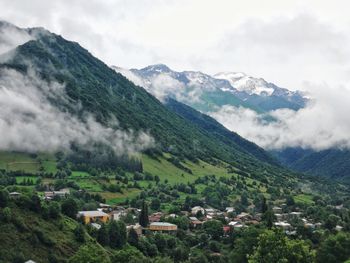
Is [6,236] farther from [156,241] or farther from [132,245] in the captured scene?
[156,241]

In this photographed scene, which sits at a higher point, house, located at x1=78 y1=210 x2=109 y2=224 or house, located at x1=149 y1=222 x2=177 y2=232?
house, located at x1=78 y1=210 x2=109 y2=224

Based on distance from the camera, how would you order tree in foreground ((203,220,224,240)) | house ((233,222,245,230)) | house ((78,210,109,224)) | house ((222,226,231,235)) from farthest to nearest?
house ((233,222,245,230))
house ((222,226,231,235))
tree in foreground ((203,220,224,240))
house ((78,210,109,224))

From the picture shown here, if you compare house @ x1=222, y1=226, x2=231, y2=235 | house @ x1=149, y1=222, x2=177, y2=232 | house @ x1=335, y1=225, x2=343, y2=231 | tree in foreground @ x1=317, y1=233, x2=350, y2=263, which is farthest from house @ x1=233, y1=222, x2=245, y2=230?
tree in foreground @ x1=317, y1=233, x2=350, y2=263

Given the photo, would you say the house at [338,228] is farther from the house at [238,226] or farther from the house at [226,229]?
the house at [226,229]

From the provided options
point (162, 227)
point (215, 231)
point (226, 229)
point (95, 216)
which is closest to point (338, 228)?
point (226, 229)

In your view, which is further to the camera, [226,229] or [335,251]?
[226,229]

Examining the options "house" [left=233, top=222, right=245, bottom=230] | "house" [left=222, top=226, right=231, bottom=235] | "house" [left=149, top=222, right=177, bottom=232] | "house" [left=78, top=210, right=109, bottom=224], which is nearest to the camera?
"house" [left=78, top=210, right=109, bottom=224]

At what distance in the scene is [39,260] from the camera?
111938 mm

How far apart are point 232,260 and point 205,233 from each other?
1978 inches

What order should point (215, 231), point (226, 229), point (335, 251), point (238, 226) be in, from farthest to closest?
point (238, 226) < point (226, 229) < point (215, 231) < point (335, 251)

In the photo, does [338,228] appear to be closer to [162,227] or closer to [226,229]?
[226,229]

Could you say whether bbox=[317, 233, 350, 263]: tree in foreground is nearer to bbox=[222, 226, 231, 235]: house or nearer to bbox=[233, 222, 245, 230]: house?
bbox=[222, 226, 231, 235]: house

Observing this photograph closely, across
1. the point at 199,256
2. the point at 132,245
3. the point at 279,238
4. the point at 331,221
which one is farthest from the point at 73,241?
the point at 331,221

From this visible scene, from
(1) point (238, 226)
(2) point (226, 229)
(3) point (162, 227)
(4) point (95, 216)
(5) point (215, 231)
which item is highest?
(4) point (95, 216)
